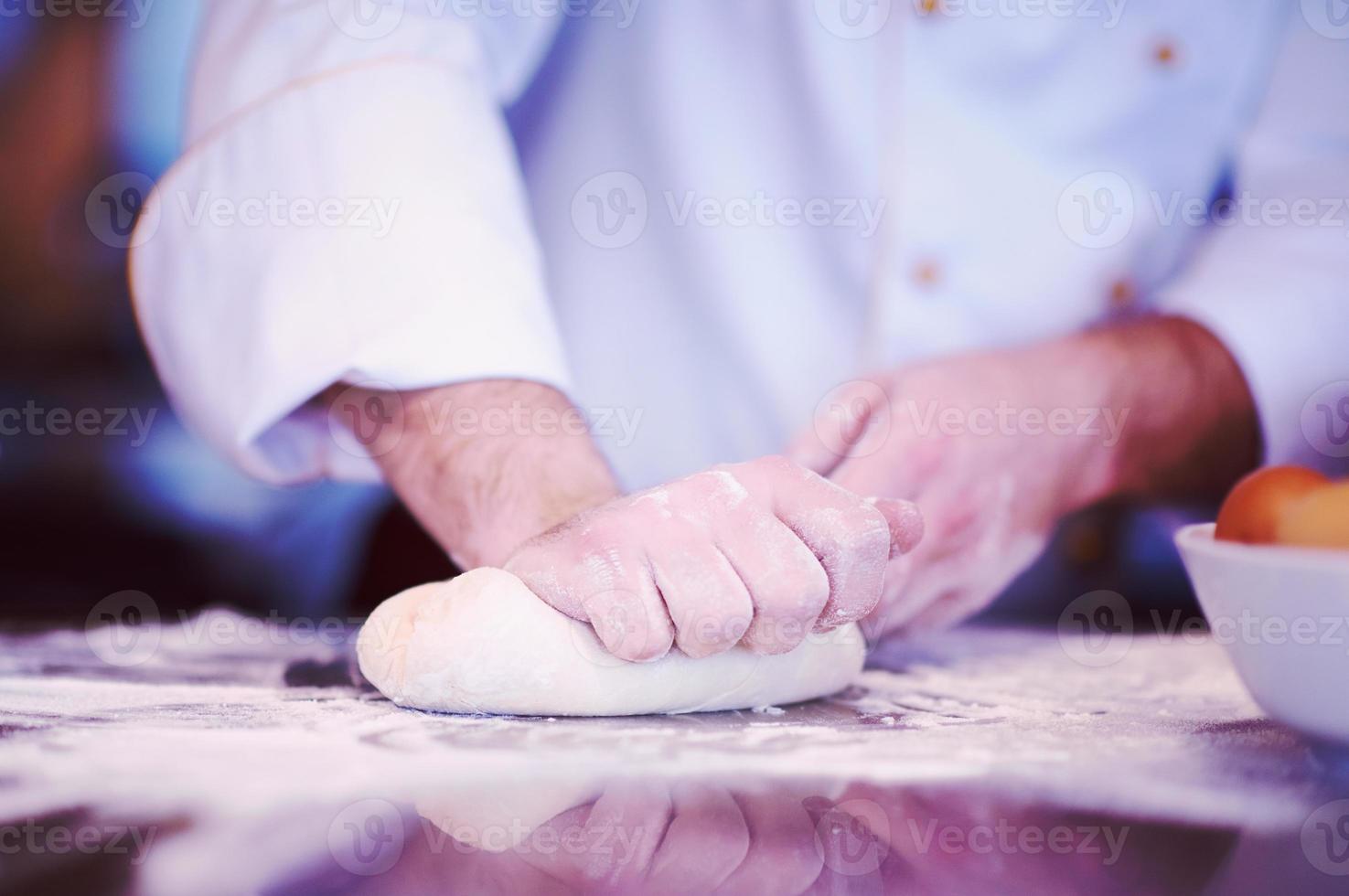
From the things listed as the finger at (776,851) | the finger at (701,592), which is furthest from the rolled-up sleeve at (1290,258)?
the finger at (776,851)

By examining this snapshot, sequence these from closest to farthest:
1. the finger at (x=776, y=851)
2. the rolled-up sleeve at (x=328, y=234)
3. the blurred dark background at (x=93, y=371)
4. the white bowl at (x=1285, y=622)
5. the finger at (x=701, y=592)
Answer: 1. the finger at (x=776, y=851)
2. the white bowl at (x=1285, y=622)
3. the finger at (x=701, y=592)
4. the rolled-up sleeve at (x=328, y=234)
5. the blurred dark background at (x=93, y=371)

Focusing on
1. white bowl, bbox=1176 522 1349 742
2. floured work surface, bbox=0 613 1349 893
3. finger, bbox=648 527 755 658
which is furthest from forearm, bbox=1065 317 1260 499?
finger, bbox=648 527 755 658

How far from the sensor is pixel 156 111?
7.07 ft

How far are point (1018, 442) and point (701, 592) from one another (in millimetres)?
595

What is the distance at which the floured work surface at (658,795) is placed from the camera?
477 millimetres

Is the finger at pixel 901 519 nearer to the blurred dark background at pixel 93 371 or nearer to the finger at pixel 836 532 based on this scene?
the finger at pixel 836 532

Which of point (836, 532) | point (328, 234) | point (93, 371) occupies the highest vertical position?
point (328, 234)

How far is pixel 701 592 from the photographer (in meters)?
0.71

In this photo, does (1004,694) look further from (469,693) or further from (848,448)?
(469,693)

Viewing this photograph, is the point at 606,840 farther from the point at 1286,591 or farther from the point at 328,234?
the point at 328,234

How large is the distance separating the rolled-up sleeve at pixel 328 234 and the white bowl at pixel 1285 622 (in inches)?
23.6

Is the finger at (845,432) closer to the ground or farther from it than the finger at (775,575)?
farther from it

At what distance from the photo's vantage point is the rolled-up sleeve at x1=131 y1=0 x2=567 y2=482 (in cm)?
103

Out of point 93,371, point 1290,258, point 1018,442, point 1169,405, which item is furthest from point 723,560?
point 93,371
